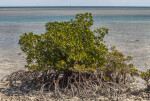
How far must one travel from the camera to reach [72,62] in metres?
5.20

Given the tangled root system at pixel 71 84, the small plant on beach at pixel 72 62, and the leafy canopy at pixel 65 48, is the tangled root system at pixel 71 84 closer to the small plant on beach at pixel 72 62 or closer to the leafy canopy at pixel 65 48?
the small plant on beach at pixel 72 62

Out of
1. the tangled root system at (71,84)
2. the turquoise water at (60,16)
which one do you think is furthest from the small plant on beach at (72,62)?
the turquoise water at (60,16)

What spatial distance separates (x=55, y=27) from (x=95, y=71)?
1220 millimetres

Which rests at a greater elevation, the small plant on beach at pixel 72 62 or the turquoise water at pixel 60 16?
the turquoise water at pixel 60 16

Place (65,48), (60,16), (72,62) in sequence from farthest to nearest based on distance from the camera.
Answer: (60,16)
(72,62)
(65,48)

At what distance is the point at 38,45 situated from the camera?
520 cm

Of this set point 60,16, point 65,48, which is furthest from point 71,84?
point 60,16

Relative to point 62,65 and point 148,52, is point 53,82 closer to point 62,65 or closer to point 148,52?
point 62,65

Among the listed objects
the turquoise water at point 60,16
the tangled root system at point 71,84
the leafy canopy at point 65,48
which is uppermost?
the turquoise water at point 60,16

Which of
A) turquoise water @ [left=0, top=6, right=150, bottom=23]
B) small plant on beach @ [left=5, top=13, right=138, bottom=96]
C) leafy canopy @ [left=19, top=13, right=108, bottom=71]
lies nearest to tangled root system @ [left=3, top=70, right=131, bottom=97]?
small plant on beach @ [left=5, top=13, right=138, bottom=96]

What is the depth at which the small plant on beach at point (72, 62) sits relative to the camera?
5.02 meters

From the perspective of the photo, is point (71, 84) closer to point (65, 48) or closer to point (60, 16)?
point (65, 48)

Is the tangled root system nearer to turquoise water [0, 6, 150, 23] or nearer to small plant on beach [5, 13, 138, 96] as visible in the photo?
small plant on beach [5, 13, 138, 96]

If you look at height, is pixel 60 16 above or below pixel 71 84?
above
